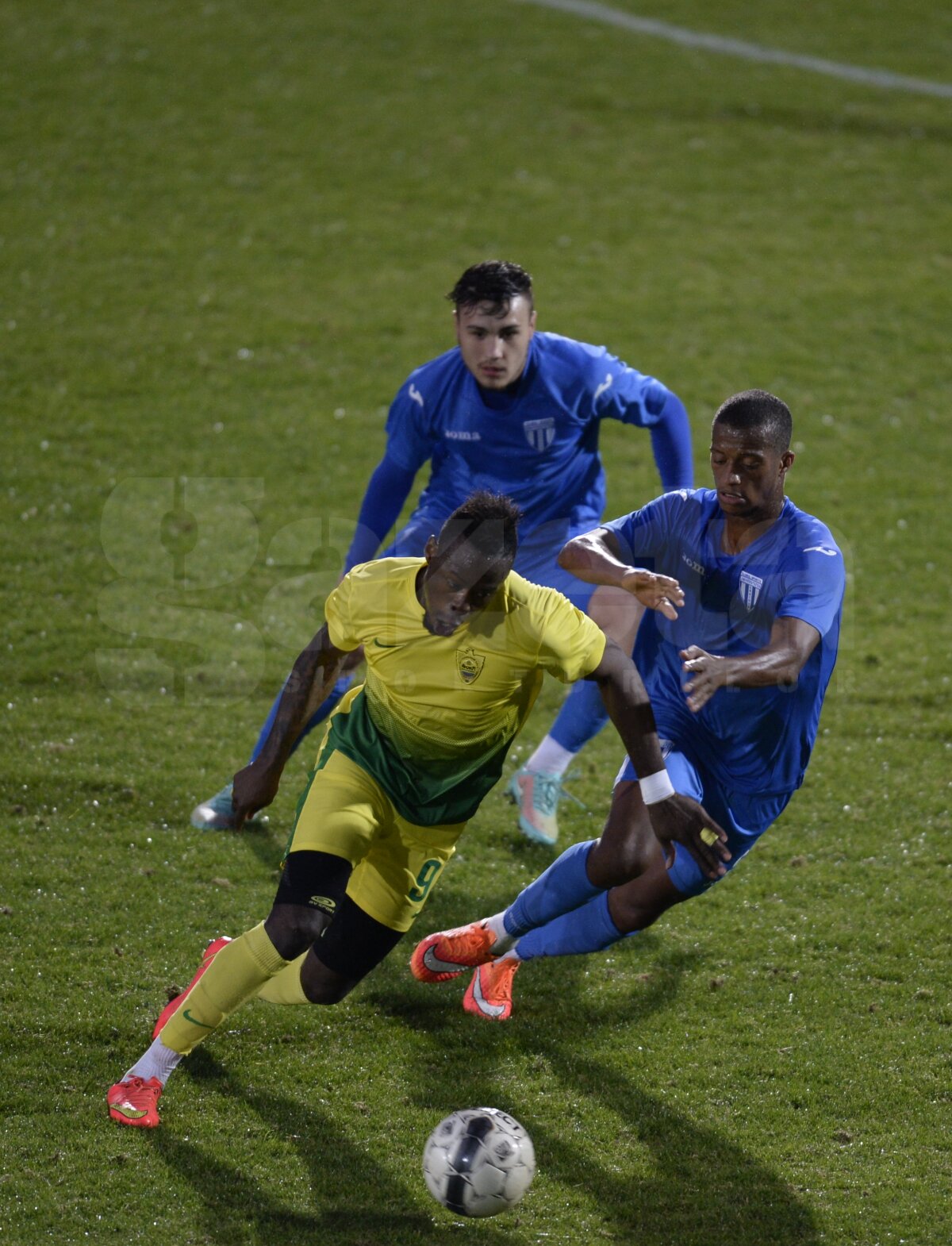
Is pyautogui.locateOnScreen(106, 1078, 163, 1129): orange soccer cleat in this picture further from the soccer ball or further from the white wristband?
the white wristband

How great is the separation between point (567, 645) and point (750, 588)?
86 centimetres

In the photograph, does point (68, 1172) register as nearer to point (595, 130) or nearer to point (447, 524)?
point (447, 524)

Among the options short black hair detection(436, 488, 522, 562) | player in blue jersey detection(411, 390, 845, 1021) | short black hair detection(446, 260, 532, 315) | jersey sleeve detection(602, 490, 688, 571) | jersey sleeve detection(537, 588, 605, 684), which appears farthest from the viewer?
short black hair detection(446, 260, 532, 315)

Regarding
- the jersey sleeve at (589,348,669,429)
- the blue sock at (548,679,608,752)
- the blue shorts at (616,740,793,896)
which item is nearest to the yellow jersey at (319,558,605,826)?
the blue shorts at (616,740,793,896)

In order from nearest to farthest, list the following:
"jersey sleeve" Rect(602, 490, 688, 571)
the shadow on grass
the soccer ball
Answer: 1. the soccer ball
2. the shadow on grass
3. "jersey sleeve" Rect(602, 490, 688, 571)

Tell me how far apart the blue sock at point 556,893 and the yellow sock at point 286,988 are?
85 cm

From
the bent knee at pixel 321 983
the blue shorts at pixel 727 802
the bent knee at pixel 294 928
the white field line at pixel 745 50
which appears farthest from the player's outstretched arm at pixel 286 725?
the white field line at pixel 745 50

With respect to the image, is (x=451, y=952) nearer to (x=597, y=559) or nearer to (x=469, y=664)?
(x=469, y=664)

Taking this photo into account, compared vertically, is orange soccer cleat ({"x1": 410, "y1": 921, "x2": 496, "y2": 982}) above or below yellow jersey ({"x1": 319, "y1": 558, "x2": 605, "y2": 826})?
below

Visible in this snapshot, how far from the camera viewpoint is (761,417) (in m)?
5.05

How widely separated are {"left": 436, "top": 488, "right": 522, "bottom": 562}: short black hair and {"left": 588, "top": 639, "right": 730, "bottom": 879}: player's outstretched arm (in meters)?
0.52

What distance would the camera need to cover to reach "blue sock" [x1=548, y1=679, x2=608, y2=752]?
22.7ft

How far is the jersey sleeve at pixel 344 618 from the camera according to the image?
16.4 feet

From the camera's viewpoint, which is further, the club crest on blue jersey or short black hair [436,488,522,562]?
the club crest on blue jersey
